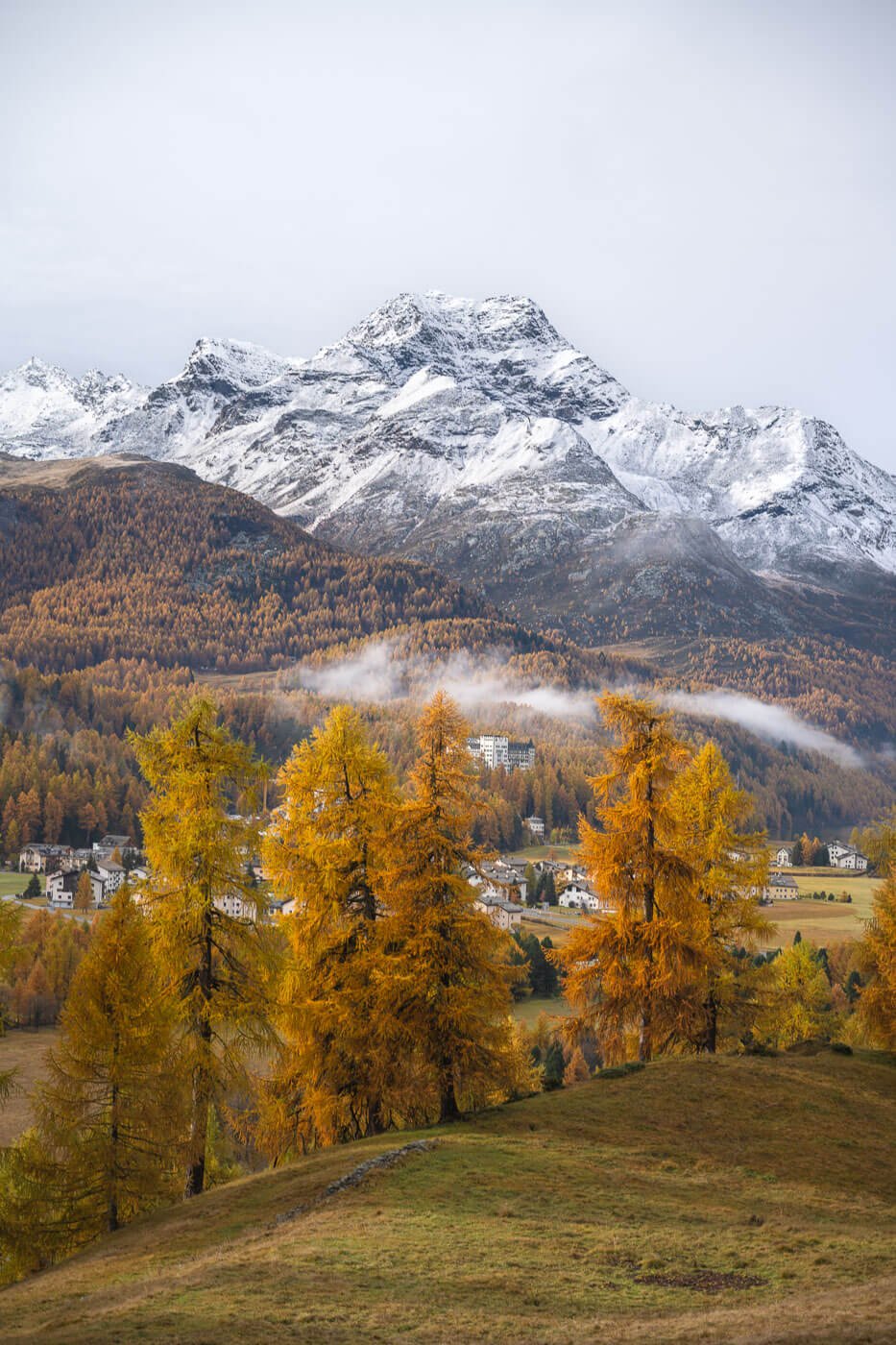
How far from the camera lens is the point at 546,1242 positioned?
706 inches

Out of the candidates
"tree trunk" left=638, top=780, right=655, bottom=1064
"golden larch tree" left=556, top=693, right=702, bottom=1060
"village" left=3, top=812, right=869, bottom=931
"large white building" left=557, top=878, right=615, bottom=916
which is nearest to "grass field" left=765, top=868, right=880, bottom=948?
"village" left=3, top=812, right=869, bottom=931

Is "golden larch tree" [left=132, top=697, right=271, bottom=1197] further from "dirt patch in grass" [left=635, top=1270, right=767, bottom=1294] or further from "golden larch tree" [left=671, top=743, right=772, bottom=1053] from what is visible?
"golden larch tree" [left=671, top=743, right=772, bottom=1053]

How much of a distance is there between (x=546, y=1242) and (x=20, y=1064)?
222ft

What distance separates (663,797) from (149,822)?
1681 cm

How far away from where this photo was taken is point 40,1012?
89375mm

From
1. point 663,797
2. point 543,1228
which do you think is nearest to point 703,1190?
point 543,1228

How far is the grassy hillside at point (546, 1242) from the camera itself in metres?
14.4

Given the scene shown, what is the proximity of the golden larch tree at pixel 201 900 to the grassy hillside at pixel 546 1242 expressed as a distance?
315 cm

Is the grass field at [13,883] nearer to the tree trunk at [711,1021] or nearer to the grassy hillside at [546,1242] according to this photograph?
the tree trunk at [711,1021]

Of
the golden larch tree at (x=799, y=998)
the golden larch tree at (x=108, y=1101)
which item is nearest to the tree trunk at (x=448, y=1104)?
the golden larch tree at (x=108, y=1101)

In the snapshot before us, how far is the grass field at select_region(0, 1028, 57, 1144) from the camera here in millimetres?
60156

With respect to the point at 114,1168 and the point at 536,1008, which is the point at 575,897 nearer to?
the point at 536,1008

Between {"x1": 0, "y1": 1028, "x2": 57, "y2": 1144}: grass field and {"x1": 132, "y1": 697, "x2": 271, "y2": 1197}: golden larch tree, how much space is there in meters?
32.1

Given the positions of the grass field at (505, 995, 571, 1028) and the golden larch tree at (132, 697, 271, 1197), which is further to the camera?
the grass field at (505, 995, 571, 1028)
